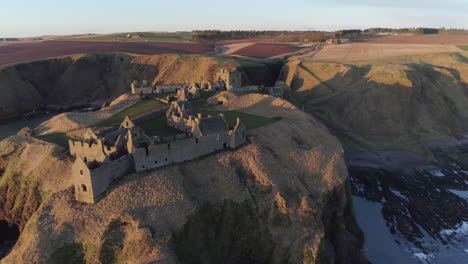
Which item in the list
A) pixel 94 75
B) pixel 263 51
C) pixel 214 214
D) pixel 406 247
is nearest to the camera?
pixel 214 214

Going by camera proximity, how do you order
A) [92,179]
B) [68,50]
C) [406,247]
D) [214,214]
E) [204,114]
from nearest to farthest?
[92,179] < [214,214] < [406,247] < [204,114] < [68,50]

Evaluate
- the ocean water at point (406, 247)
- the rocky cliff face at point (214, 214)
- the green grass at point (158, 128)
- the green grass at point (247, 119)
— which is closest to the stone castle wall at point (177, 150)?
the rocky cliff face at point (214, 214)

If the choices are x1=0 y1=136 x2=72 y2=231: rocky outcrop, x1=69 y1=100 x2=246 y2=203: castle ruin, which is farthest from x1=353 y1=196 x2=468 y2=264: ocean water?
x1=0 y1=136 x2=72 y2=231: rocky outcrop

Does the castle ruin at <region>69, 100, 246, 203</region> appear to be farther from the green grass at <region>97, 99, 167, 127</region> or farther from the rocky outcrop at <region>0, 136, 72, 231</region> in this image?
the green grass at <region>97, 99, 167, 127</region>

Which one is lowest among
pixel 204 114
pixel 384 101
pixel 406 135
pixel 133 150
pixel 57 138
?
pixel 406 135

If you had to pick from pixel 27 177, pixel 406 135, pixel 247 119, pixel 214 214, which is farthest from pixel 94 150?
pixel 406 135

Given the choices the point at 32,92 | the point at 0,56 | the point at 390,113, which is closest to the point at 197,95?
the point at 390,113

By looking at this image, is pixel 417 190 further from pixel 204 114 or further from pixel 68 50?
pixel 68 50

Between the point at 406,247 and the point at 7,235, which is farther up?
the point at 7,235
